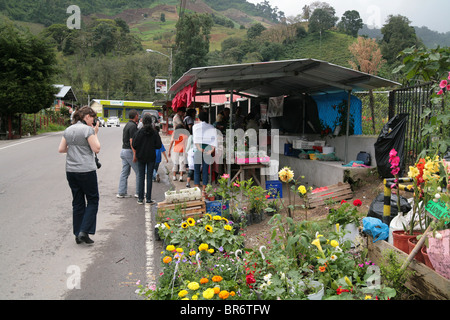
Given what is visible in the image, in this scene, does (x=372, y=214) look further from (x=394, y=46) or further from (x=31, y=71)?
(x=394, y=46)

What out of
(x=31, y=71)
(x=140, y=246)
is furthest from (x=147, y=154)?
(x=31, y=71)

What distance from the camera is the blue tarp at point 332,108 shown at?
33.1ft

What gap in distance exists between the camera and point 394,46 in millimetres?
45219

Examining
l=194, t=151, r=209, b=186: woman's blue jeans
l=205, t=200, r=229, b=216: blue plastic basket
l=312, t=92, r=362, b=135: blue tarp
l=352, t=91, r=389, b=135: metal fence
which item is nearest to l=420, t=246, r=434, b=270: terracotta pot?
l=205, t=200, r=229, b=216: blue plastic basket

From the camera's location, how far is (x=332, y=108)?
424 inches

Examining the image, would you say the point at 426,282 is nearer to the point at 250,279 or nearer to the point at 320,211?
the point at 250,279

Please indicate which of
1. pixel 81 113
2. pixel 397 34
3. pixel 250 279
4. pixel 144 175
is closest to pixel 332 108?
pixel 144 175

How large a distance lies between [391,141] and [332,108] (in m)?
3.74

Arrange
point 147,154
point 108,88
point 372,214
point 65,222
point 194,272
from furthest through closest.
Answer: point 108,88
point 147,154
point 65,222
point 372,214
point 194,272

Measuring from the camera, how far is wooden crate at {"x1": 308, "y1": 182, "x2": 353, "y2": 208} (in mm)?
7281

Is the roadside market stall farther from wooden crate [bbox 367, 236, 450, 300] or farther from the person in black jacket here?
wooden crate [bbox 367, 236, 450, 300]

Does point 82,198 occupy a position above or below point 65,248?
above

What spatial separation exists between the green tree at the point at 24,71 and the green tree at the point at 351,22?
7052 cm

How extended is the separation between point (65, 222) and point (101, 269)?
243cm
